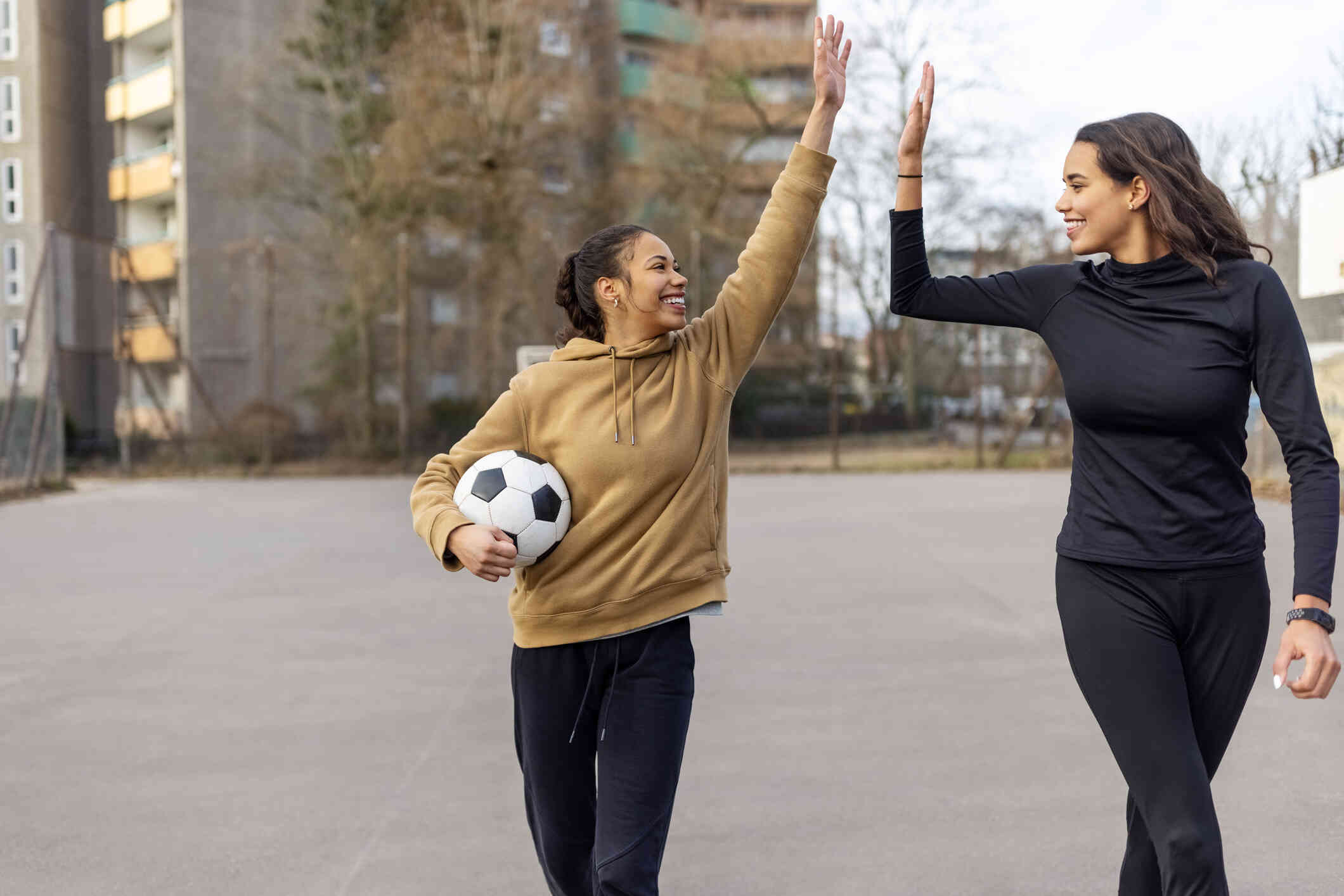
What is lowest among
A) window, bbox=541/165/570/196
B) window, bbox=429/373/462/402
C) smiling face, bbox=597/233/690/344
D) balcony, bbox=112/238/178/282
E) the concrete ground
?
the concrete ground

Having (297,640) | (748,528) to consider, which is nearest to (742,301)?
(297,640)

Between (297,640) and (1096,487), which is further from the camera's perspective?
(297,640)

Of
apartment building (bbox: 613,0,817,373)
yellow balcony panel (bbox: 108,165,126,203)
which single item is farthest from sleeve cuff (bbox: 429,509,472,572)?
yellow balcony panel (bbox: 108,165,126,203)

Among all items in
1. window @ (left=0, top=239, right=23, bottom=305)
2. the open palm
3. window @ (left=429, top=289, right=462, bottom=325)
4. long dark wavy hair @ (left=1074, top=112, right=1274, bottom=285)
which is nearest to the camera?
long dark wavy hair @ (left=1074, top=112, right=1274, bottom=285)

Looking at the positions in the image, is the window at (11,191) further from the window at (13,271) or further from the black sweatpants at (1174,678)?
the black sweatpants at (1174,678)

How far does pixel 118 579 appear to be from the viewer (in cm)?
998

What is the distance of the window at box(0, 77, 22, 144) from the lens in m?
35.2

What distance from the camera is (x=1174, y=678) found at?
2527 mm

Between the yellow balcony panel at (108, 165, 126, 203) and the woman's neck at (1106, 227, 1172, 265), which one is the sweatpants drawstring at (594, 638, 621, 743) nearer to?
the woman's neck at (1106, 227, 1172, 265)

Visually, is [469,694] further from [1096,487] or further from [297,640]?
[1096,487]

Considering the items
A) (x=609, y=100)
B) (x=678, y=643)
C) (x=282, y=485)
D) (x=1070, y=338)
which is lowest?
(x=282, y=485)

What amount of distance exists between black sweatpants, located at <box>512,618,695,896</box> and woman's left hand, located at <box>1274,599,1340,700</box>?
1.14 m

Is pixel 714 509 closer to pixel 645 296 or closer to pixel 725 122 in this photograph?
pixel 645 296

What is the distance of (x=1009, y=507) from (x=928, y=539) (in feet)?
11.1
